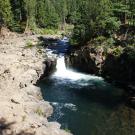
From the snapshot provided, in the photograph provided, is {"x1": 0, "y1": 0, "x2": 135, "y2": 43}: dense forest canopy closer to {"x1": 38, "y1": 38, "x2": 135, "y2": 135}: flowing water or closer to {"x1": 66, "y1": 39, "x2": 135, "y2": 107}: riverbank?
{"x1": 66, "y1": 39, "x2": 135, "y2": 107}: riverbank

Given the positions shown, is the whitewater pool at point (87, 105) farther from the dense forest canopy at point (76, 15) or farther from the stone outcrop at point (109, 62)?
the dense forest canopy at point (76, 15)

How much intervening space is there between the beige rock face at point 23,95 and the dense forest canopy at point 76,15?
36.4ft

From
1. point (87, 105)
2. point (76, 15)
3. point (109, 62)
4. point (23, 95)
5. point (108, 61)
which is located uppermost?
point (76, 15)

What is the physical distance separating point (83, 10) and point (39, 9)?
169 feet

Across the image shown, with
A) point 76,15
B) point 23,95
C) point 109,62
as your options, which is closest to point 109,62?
point 109,62

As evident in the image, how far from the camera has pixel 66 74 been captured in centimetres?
6369

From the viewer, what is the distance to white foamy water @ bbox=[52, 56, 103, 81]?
60219 millimetres

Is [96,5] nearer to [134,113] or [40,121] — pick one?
[134,113]

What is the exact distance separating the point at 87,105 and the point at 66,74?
17051 mm

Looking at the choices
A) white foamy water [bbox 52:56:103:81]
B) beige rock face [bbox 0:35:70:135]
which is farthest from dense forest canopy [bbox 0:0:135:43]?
beige rock face [bbox 0:35:70:135]

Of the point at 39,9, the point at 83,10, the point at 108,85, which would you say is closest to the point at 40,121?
the point at 108,85

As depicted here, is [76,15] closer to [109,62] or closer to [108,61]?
[108,61]

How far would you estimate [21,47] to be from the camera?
252ft

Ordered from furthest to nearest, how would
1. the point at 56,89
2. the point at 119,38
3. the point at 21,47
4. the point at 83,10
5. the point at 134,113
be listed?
the point at 21,47 < the point at 83,10 < the point at 119,38 < the point at 56,89 < the point at 134,113
